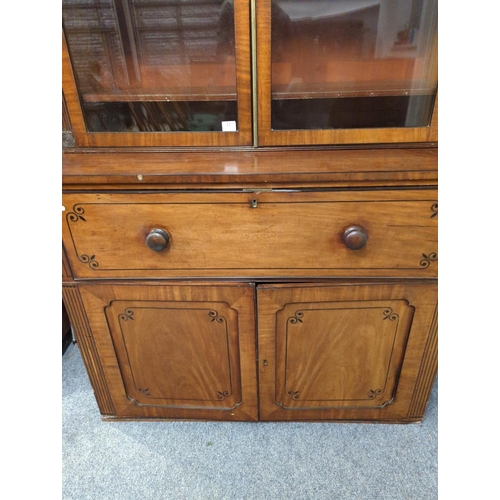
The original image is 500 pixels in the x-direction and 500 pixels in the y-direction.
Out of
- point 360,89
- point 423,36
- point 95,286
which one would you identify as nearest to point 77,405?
point 95,286

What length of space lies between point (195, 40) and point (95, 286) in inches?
18.2

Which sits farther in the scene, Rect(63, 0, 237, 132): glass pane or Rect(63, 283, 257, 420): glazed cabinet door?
Rect(63, 283, 257, 420): glazed cabinet door

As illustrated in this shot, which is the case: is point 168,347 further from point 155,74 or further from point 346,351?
point 155,74

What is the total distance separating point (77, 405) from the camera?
0.92m

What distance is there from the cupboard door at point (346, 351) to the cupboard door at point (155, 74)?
31 cm

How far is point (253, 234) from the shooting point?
0.63 m

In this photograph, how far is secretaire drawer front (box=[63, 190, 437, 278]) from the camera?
610mm

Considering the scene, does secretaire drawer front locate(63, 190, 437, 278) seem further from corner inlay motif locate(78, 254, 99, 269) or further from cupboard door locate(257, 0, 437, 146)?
cupboard door locate(257, 0, 437, 146)

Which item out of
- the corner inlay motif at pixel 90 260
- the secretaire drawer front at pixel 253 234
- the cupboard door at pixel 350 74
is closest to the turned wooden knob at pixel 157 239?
the secretaire drawer front at pixel 253 234

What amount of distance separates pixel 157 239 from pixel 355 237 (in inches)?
12.8

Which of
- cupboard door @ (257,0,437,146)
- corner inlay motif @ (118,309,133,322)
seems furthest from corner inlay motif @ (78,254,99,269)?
cupboard door @ (257,0,437,146)

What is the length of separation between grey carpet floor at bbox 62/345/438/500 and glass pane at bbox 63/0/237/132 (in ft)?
2.18

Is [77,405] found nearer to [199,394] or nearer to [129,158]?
[199,394]

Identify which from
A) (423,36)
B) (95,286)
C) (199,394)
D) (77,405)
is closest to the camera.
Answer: (423,36)
